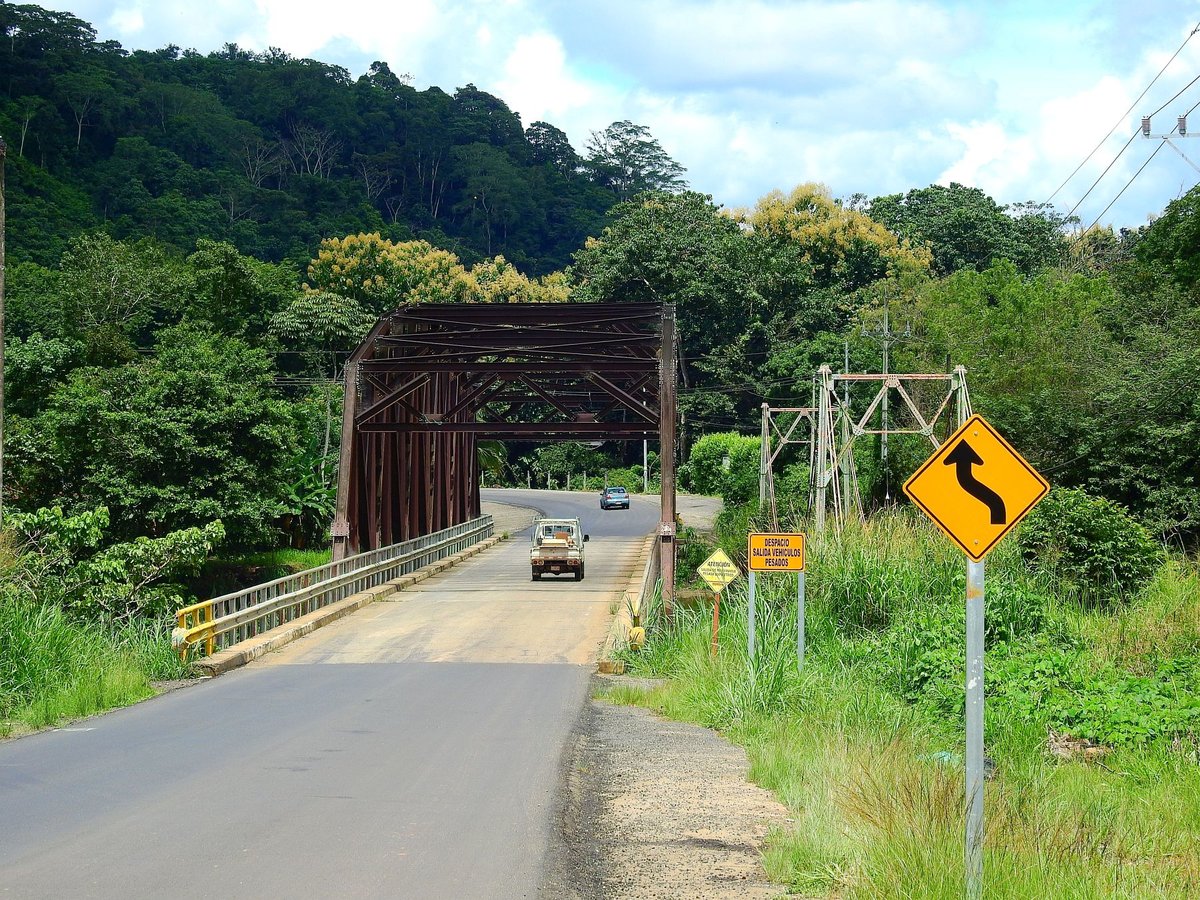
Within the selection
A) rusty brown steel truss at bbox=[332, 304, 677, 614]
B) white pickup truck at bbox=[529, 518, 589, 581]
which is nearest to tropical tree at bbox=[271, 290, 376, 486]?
rusty brown steel truss at bbox=[332, 304, 677, 614]

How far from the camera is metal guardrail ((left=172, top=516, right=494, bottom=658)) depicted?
2070 cm

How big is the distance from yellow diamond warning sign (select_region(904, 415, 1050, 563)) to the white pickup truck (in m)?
29.9

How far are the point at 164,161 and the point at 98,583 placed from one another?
287 feet

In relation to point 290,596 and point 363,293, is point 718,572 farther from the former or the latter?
point 363,293

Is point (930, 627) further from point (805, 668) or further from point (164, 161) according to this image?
point (164, 161)

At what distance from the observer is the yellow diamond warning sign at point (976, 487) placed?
757 centimetres

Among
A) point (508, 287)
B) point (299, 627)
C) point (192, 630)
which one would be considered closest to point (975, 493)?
point (192, 630)

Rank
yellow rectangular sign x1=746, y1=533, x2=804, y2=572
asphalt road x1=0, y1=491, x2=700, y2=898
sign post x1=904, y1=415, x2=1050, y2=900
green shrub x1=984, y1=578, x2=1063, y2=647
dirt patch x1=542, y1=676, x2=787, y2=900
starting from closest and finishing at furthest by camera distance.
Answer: sign post x1=904, y1=415, x2=1050, y2=900, asphalt road x1=0, y1=491, x2=700, y2=898, dirt patch x1=542, y1=676, x2=787, y2=900, yellow rectangular sign x1=746, y1=533, x2=804, y2=572, green shrub x1=984, y1=578, x2=1063, y2=647

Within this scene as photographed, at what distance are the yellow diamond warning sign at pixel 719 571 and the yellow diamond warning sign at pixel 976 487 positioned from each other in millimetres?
10608

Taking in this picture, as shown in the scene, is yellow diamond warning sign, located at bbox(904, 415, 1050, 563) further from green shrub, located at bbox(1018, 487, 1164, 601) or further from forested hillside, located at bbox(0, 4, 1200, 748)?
green shrub, located at bbox(1018, 487, 1164, 601)

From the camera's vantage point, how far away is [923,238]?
287 ft

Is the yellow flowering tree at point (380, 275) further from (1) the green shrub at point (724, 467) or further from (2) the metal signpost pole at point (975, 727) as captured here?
(2) the metal signpost pole at point (975, 727)

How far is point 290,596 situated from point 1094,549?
659 inches

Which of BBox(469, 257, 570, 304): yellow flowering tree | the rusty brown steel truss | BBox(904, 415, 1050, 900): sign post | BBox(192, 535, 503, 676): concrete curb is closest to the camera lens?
BBox(904, 415, 1050, 900): sign post
